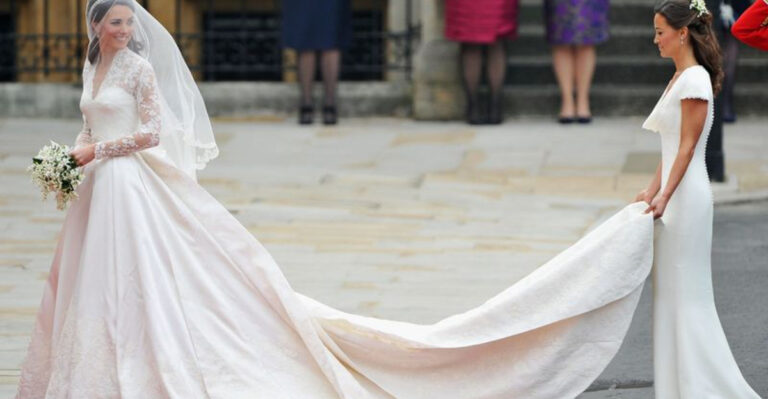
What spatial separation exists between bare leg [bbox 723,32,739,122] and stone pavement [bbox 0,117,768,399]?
0.19 metres

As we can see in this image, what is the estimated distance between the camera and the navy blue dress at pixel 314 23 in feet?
52.6

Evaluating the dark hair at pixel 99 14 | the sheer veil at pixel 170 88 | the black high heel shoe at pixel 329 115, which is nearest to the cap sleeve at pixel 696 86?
the sheer veil at pixel 170 88

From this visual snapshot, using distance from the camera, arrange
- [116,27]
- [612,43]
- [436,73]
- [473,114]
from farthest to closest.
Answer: [612,43] → [436,73] → [473,114] → [116,27]

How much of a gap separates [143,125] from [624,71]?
10.5 metres

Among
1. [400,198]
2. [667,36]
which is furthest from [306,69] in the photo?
[667,36]

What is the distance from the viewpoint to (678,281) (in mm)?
6539

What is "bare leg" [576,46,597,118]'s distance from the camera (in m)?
15.9

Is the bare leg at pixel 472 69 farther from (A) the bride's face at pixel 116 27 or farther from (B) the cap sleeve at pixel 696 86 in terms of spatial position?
(B) the cap sleeve at pixel 696 86

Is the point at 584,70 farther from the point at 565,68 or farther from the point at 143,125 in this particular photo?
the point at 143,125

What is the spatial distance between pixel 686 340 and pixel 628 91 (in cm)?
1033

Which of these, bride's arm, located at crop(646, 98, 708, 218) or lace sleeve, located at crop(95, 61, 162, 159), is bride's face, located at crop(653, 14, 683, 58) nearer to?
bride's arm, located at crop(646, 98, 708, 218)

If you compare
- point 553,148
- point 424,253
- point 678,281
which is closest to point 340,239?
point 424,253

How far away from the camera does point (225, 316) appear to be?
270 inches

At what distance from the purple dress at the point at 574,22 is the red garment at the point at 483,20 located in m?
0.37
